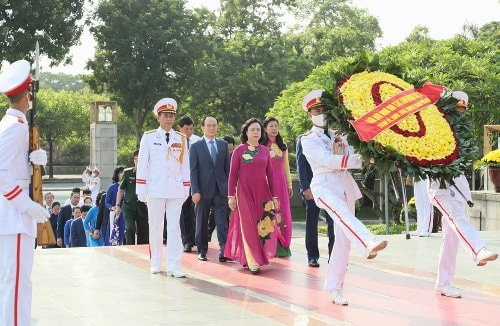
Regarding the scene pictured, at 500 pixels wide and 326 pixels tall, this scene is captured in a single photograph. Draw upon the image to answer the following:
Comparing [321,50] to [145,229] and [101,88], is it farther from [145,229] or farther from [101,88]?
[145,229]

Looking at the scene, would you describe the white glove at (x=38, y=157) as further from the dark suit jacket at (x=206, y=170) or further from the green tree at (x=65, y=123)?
the green tree at (x=65, y=123)

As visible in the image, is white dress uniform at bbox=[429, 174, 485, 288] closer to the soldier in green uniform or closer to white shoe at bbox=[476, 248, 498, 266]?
white shoe at bbox=[476, 248, 498, 266]

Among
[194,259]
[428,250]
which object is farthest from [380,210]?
[194,259]

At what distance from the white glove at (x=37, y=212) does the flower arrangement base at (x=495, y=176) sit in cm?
1196

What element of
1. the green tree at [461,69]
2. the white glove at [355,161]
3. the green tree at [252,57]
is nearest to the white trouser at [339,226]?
the white glove at [355,161]

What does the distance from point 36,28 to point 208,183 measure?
26603 mm

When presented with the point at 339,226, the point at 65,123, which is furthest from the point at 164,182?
the point at 65,123

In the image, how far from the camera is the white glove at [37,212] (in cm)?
586

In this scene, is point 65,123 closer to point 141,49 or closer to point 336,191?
point 141,49

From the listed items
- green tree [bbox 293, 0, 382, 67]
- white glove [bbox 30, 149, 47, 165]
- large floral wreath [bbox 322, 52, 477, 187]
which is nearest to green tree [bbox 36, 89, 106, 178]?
green tree [bbox 293, 0, 382, 67]

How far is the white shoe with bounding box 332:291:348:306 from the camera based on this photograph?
8070mm

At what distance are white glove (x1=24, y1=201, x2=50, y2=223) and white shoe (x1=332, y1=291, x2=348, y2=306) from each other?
317 cm

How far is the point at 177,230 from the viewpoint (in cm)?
995

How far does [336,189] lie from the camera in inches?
315
